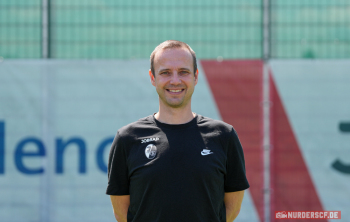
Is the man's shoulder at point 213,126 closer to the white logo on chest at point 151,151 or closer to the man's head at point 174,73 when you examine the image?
the man's head at point 174,73

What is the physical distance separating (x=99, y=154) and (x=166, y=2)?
2.11m

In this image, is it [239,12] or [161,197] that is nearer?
[161,197]

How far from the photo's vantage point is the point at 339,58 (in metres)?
5.01

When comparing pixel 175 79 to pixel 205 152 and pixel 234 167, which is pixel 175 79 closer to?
pixel 205 152

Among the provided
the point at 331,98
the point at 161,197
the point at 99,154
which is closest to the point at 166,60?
A: the point at 161,197

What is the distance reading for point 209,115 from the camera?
16.0 feet

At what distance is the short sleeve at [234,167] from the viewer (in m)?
1.97

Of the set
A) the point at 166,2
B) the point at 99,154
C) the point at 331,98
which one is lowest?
the point at 99,154

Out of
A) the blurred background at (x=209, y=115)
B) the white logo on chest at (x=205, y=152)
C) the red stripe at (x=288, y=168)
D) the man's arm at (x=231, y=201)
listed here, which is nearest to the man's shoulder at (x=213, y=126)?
the white logo on chest at (x=205, y=152)

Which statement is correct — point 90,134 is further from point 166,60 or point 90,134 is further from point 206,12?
point 166,60

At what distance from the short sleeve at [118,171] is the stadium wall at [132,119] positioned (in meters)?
2.93

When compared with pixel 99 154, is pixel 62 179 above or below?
below

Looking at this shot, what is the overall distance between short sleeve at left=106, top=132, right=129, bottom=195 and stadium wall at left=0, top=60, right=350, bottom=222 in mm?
2928

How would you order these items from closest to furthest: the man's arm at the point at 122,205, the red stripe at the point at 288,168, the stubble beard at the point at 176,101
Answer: the stubble beard at the point at 176,101 → the man's arm at the point at 122,205 → the red stripe at the point at 288,168
